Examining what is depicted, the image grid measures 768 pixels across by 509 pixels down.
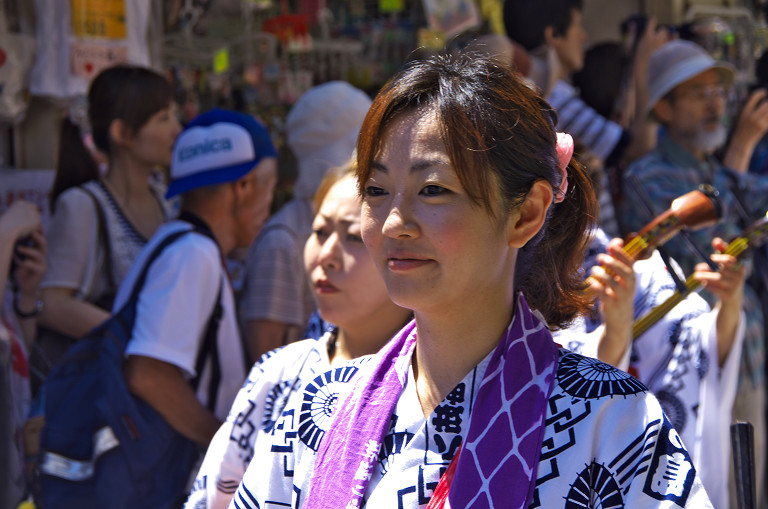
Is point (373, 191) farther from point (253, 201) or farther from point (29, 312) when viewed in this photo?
point (29, 312)

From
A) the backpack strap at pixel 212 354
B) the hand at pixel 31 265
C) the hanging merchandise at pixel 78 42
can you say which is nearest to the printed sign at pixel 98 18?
the hanging merchandise at pixel 78 42

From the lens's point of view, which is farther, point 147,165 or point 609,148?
point 609,148

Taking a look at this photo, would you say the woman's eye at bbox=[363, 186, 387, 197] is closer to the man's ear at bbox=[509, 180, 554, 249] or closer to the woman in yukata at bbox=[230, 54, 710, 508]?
the woman in yukata at bbox=[230, 54, 710, 508]

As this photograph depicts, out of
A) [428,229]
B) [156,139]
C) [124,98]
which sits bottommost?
[156,139]

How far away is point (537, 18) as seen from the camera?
167 inches

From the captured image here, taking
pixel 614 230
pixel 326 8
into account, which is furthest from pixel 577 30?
pixel 326 8

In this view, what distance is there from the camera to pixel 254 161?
270 cm

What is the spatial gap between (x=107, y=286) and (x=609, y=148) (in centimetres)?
221

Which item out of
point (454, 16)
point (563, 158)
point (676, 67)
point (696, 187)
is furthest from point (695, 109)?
point (563, 158)

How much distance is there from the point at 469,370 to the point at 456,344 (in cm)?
4

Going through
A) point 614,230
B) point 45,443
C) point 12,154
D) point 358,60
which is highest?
point 358,60

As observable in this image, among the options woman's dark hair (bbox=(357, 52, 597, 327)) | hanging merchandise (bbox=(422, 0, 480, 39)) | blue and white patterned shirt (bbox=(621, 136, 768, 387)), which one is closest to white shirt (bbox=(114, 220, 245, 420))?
woman's dark hair (bbox=(357, 52, 597, 327))

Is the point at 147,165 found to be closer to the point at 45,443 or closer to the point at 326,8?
the point at 45,443

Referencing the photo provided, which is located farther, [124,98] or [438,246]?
[124,98]
